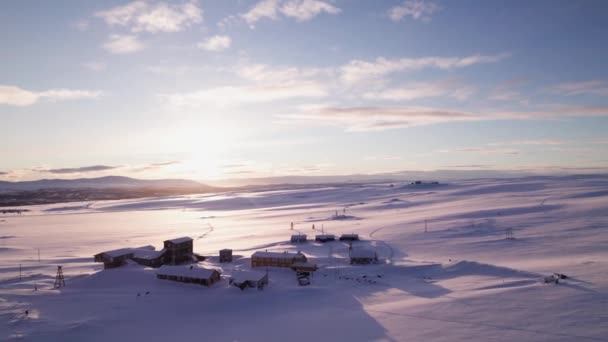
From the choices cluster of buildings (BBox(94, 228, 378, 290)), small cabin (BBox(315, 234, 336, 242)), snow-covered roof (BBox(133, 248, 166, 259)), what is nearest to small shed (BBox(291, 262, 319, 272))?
cluster of buildings (BBox(94, 228, 378, 290))

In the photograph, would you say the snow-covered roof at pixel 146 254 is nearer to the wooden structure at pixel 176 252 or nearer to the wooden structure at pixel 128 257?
the wooden structure at pixel 128 257

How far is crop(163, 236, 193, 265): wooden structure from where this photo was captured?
33.6 m

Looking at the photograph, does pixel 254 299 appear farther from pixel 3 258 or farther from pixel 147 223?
pixel 147 223

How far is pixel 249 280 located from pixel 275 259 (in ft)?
21.6

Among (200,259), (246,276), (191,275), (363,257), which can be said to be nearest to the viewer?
(246,276)

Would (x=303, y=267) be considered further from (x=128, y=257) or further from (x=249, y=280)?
(x=128, y=257)

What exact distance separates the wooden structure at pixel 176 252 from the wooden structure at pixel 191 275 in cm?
566

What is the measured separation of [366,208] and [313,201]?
25.4 metres

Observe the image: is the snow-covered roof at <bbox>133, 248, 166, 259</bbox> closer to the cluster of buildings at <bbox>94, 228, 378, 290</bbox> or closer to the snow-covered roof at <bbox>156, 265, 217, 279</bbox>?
the cluster of buildings at <bbox>94, 228, 378, 290</bbox>

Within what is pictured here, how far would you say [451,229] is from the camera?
1677 inches

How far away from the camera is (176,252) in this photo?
3391cm

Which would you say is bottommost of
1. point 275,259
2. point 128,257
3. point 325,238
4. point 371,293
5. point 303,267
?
point 371,293

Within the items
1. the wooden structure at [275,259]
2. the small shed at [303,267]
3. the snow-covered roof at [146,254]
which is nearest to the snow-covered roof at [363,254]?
the small shed at [303,267]

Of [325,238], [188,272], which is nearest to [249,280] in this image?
[188,272]
